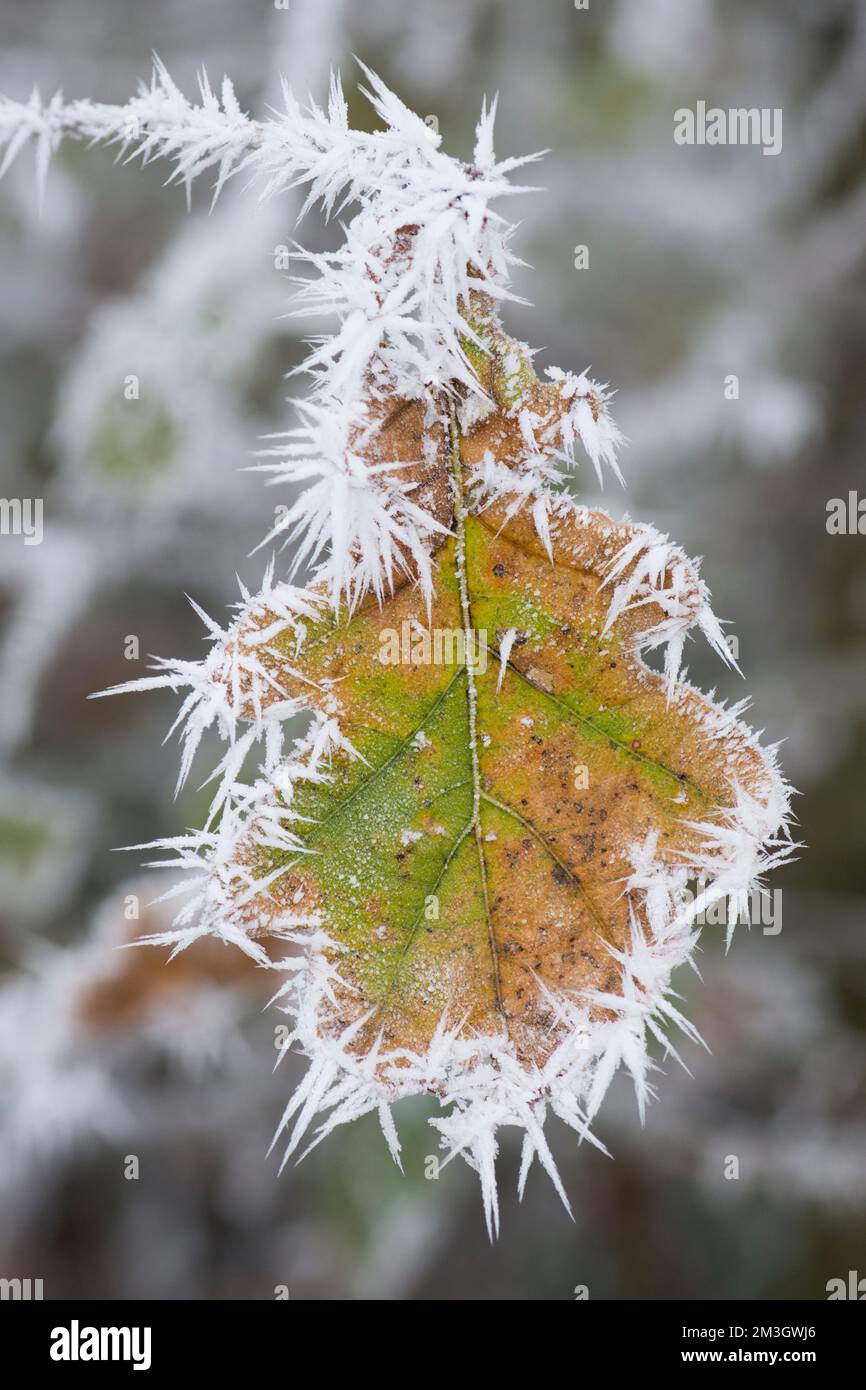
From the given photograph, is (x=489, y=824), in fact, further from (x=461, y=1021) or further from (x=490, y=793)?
(x=461, y=1021)

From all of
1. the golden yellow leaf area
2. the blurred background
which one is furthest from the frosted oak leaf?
the blurred background

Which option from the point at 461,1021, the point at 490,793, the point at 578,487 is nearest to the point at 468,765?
the point at 490,793

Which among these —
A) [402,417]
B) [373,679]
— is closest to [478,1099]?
[373,679]

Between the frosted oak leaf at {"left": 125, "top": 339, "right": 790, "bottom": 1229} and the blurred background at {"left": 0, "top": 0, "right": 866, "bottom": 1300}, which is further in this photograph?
the blurred background at {"left": 0, "top": 0, "right": 866, "bottom": 1300}

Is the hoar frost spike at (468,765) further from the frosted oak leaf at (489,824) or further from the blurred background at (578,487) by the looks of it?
the blurred background at (578,487)

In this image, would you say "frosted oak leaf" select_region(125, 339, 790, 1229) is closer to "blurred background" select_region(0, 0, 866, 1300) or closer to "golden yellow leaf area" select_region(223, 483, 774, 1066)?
"golden yellow leaf area" select_region(223, 483, 774, 1066)

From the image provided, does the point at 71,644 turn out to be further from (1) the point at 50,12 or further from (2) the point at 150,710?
(1) the point at 50,12
